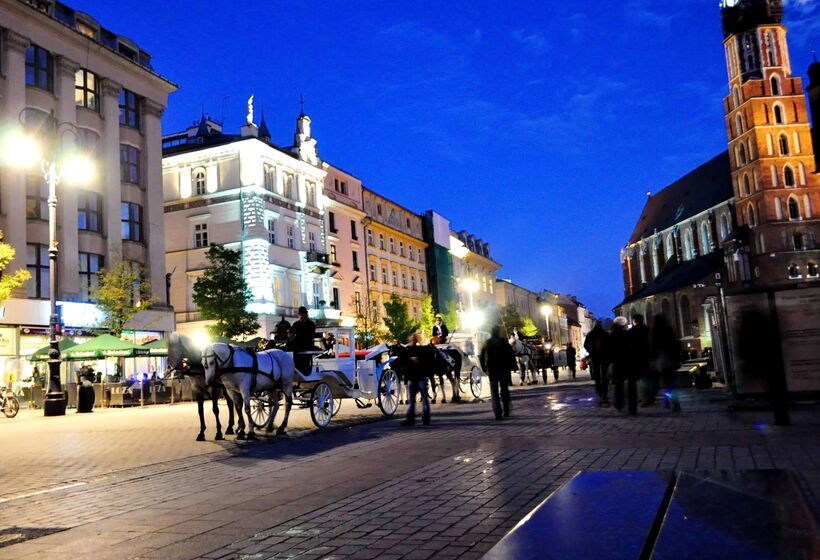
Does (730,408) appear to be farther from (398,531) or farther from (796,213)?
(796,213)

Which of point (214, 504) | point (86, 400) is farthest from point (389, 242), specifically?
point (214, 504)

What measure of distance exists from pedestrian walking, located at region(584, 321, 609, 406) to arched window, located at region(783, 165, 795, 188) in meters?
68.1

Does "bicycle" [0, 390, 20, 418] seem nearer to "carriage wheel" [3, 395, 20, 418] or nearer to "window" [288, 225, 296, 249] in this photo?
"carriage wheel" [3, 395, 20, 418]

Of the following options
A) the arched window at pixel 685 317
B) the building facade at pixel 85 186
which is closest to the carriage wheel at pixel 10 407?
the building facade at pixel 85 186

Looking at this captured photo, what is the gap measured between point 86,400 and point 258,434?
15.5 m

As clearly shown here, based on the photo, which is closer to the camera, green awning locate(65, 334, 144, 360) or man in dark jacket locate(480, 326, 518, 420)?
man in dark jacket locate(480, 326, 518, 420)

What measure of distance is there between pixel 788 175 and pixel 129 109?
64.2 metres

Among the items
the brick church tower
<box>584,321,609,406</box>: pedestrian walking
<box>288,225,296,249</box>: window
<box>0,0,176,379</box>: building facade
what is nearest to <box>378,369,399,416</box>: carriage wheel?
<box>584,321,609,406</box>: pedestrian walking

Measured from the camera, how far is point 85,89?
40250 mm

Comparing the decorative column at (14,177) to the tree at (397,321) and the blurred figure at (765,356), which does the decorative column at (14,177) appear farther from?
the blurred figure at (765,356)

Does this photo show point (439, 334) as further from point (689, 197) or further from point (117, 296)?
point (689, 197)

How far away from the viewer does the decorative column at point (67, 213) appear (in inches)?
1454

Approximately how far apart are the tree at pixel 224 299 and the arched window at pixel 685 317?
55.7 m

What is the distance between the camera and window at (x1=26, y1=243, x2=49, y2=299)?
3541 centimetres
